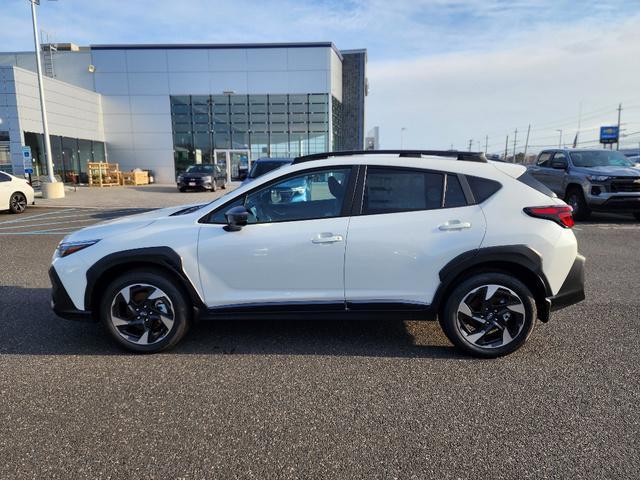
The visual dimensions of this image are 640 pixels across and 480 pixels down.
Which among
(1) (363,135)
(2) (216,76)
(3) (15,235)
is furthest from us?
(1) (363,135)

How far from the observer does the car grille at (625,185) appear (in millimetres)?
10594

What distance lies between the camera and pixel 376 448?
8.45 ft

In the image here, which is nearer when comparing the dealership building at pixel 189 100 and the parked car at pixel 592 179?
the parked car at pixel 592 179

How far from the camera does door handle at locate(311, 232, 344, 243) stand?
3592 millimetres

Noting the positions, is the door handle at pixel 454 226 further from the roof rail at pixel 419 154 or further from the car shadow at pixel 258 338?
the car shadow at pixel 258 338

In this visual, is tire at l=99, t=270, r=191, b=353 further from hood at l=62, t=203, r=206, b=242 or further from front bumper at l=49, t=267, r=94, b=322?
hood at l=62, t=203, r=206, b=242

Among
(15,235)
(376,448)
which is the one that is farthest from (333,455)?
(15,235)

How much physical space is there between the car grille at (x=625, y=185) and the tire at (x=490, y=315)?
355 inches

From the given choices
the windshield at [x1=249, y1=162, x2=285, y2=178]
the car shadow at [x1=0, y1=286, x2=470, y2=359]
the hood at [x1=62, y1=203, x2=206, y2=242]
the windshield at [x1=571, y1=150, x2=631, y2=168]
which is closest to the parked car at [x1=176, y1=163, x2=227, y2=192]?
the windshield at [x1=249, y1=162, x2=285, y2=178]

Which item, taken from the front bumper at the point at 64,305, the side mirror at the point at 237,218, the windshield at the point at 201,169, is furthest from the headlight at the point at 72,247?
the windshield at the point at 201,169

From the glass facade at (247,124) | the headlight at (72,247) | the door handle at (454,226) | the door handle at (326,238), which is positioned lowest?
the headlight at (72,247)

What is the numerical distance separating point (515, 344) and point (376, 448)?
173 cm

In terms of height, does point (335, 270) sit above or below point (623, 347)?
above

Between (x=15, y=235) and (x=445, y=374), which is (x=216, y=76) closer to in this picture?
(x=15, y=235)
